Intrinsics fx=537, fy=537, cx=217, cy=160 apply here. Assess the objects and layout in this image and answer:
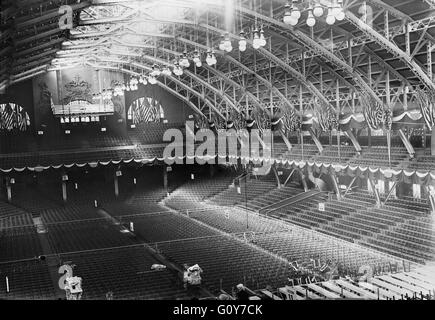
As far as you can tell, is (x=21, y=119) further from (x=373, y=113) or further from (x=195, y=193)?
(x=373, y=113)

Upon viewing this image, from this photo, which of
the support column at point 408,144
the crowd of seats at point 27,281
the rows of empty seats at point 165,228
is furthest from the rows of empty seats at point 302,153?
the crowd of seats at point 27,281

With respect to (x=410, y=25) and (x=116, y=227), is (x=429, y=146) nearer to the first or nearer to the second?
(x=410, y=25)

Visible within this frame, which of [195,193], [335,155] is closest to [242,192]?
[195,193]

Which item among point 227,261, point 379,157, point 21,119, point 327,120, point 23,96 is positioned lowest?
point 227,261

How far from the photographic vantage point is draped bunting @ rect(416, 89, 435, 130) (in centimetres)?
2391

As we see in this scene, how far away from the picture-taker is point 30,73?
45.1 meters

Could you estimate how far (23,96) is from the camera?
158 feet

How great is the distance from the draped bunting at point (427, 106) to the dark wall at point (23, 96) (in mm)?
35543

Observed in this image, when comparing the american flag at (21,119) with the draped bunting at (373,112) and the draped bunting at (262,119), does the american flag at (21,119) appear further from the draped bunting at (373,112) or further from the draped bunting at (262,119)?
the draped bunting at (373,112)

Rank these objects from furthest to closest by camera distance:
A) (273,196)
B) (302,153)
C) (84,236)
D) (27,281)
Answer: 1. (273,196)
2. (302,153)
3. (84,236)
4. (27,281)

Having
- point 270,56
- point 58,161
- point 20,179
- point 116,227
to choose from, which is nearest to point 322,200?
point 270,56

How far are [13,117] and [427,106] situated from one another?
36.5m

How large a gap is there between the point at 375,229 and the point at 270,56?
38.4ft

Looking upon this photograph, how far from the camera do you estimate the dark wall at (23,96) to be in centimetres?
4750
